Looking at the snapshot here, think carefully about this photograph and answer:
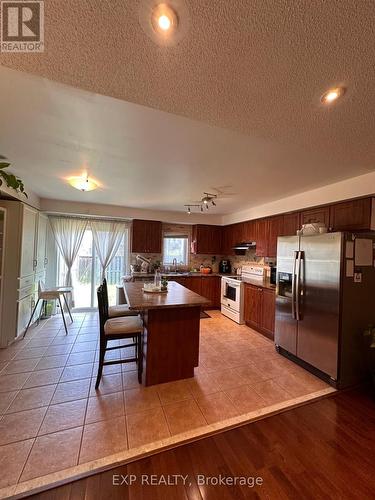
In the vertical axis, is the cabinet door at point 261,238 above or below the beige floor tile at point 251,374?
above

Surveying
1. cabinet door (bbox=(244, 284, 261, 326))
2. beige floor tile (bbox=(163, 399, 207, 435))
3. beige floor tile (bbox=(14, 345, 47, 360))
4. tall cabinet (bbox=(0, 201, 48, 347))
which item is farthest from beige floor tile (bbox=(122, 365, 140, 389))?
cabinet door (bbox=(244, 284, 261, 326))

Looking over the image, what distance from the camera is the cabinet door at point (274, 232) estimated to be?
13.2 feet

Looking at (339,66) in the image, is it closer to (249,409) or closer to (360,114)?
(360,114)

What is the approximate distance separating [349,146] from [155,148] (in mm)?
1673

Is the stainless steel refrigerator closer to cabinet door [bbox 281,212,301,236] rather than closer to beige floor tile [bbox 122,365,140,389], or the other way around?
cabinet door [bbox 281,212,301,236]

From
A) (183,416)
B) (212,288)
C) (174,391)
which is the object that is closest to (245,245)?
(212,288)

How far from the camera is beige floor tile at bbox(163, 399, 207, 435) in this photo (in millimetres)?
1792

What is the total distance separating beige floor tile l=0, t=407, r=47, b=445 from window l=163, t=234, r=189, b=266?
4.16 m

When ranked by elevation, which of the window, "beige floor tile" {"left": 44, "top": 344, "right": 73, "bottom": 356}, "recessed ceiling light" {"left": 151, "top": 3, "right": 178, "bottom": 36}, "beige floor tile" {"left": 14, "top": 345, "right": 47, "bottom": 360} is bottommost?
"beige floor tile" {"left": 44, "top": 344, "right": 73, "bottom": 356}

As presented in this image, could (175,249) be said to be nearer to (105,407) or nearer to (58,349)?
(58,349)

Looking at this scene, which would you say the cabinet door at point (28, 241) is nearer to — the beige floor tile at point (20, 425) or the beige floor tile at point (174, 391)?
the beige floor tile at point (20, 425)

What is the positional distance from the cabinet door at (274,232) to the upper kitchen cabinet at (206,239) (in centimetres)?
183

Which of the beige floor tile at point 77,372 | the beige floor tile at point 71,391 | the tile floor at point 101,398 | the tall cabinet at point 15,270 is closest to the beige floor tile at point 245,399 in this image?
the tile floor at point 101,398

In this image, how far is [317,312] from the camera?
103 inches
